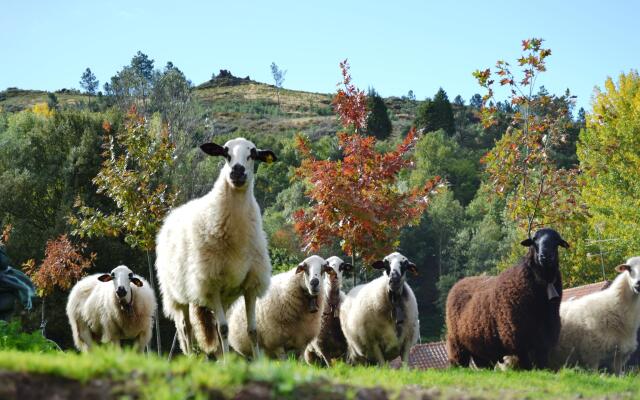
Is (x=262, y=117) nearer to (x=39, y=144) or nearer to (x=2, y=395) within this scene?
(x=39, y=144)

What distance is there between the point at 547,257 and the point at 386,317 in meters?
2.66

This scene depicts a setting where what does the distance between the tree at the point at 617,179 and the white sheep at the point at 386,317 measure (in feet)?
72.9

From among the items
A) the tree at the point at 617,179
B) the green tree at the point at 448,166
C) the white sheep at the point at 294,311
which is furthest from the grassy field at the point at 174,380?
the green tree at the point at 448,166

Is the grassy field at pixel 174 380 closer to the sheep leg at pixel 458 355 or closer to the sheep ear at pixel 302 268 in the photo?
the sheep ear at pixel 302 268

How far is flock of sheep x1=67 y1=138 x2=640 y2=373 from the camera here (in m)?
10.6

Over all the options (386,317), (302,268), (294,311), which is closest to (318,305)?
(294,311)

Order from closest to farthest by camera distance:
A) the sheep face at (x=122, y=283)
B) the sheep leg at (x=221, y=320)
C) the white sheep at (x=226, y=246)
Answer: the sheep leg at (x=221, y=320)
the white sheep at (x=226, y=246)
the sheep face at (x=122, y=283)

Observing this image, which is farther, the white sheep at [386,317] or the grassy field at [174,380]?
the white sheep at [386,317]

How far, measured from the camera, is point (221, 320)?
34.1 feet

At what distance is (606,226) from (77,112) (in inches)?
997

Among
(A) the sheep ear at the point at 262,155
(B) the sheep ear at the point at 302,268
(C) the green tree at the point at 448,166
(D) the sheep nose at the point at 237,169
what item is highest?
(C) the green tree at the point at 448,166

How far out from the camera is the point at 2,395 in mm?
5102

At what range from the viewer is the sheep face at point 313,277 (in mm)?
13180

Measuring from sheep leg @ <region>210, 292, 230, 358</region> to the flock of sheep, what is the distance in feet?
0.05
